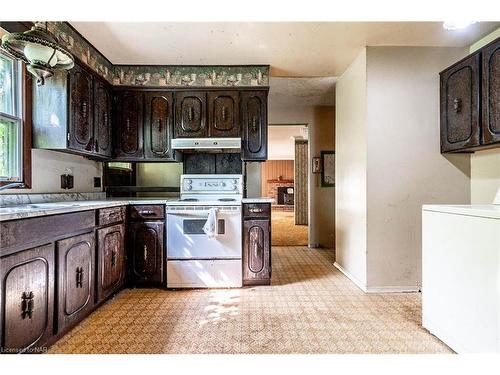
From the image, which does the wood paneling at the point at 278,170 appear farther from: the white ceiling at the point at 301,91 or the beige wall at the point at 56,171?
the beige wall at the point at 56,171

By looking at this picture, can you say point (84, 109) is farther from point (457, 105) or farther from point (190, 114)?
point (457, 105)

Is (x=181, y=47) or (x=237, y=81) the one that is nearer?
(x=181, y=47)

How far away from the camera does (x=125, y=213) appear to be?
2727mm

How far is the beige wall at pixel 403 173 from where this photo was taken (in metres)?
2.68

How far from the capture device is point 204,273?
9.14 feet

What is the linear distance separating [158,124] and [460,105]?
2992 mm

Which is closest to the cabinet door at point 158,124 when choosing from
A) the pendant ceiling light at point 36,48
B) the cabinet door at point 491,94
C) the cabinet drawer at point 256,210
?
the cabinet drawer at point 256,210

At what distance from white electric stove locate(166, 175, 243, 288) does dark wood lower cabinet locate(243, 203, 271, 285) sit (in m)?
0.07

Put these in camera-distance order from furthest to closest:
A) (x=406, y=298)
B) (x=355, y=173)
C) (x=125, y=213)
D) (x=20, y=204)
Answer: (x=355, y=173), (x=125, y=213), (x=406, y=298), (x=20, y=204)

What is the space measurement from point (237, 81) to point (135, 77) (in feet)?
3.85

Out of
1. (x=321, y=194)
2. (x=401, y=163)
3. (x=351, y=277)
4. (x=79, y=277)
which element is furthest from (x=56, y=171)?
(x=321, y=194)

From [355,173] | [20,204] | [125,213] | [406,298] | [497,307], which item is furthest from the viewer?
[355,173]
